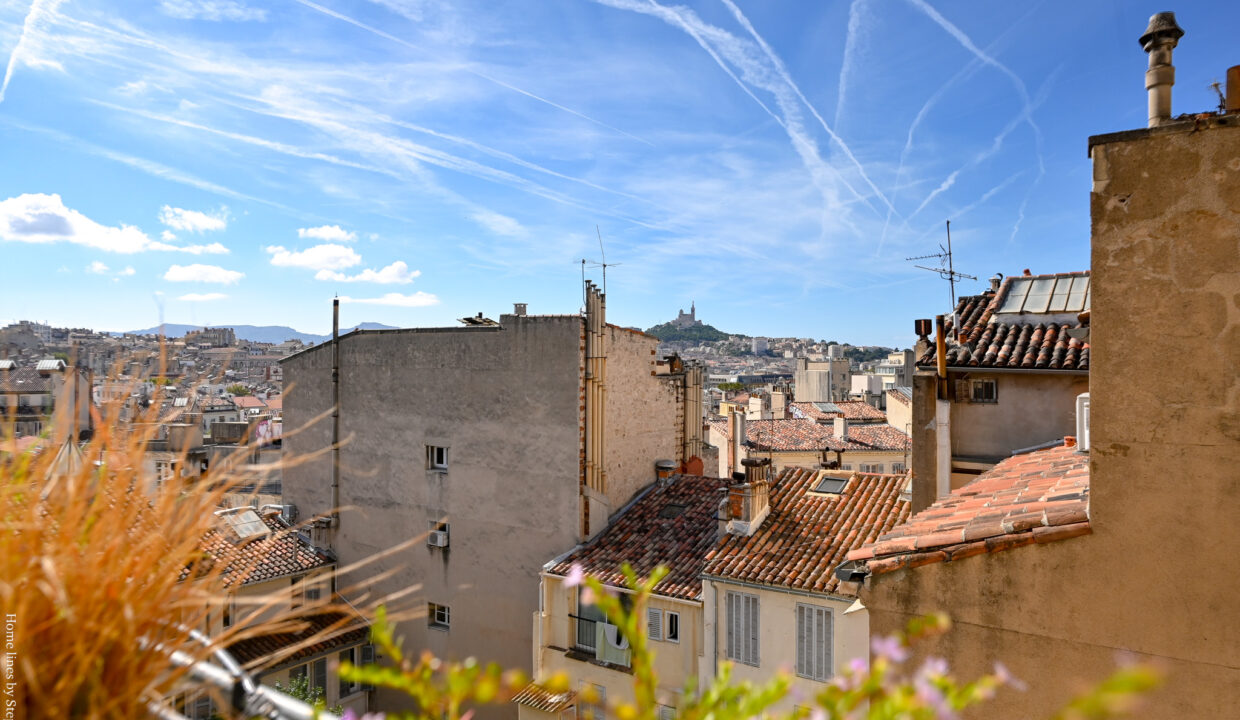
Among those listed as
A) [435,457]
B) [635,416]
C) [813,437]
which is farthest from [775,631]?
[813,437]

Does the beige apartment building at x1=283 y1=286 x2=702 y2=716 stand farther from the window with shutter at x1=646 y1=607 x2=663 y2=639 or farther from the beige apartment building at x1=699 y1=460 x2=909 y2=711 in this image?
the beige apartment building at x1=699 y1=460 x2=909 y2=711

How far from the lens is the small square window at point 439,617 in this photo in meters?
16.1

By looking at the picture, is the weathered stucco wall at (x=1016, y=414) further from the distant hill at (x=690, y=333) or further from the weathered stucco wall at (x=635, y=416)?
the distant hill at (x=690, y=333)

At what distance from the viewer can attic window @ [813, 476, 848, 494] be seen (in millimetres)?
13795

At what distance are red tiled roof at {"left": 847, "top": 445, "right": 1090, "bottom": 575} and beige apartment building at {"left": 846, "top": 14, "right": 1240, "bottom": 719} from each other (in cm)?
2

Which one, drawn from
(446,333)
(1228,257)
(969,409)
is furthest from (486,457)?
(1228,257)

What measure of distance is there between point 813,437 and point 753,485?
2299cm

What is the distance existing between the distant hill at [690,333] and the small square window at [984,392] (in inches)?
6412

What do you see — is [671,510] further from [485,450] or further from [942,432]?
[942,432]

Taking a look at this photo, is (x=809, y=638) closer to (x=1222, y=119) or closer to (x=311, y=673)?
(x=1222, y=119)

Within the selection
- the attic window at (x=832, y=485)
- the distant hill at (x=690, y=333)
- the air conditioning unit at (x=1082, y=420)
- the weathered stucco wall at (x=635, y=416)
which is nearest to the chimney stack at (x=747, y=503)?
the attic window at (x=832, y=485)

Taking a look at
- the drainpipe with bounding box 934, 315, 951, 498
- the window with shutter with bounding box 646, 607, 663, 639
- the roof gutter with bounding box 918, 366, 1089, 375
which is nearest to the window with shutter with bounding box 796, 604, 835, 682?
the window with shutter with bounding box 646, 607, 663, 639

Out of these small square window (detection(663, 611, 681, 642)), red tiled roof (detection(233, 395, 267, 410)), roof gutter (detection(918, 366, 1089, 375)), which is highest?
roof gutter (detection(918, 366, 1089, 375))

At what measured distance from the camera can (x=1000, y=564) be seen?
4.08 meters
